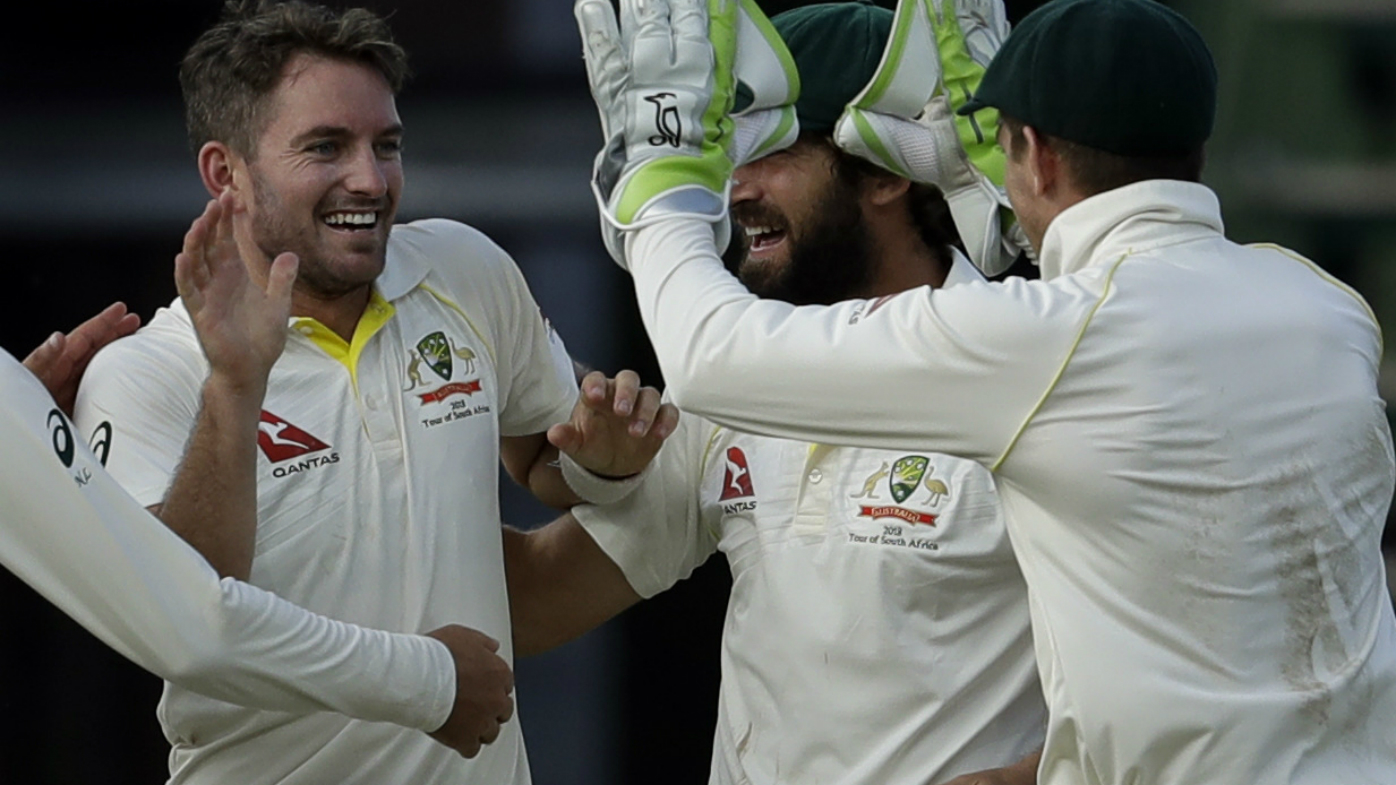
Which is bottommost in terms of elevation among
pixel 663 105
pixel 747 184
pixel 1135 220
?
pixel 747 184

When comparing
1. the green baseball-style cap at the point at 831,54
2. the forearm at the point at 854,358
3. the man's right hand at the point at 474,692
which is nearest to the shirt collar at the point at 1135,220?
the forearm at the point at 854,358

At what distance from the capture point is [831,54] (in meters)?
2.68

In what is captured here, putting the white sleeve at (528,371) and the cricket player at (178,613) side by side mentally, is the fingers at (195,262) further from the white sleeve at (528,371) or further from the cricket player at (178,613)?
the white sleeve at (528,371)

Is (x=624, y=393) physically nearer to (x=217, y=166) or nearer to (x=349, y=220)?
(x=349, y=220)

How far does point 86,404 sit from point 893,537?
3.13 ft

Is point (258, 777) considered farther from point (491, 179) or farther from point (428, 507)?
point (491, 179)

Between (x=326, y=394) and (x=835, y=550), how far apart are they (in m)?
0.64

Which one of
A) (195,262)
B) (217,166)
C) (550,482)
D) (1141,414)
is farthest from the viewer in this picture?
(550,482)

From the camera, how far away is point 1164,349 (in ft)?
6.20

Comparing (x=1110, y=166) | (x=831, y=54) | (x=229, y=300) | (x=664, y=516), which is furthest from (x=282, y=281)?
(x=1110, y=166)

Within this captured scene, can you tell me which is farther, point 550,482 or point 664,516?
point 550,482

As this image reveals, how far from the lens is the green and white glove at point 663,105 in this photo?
2.06 meters

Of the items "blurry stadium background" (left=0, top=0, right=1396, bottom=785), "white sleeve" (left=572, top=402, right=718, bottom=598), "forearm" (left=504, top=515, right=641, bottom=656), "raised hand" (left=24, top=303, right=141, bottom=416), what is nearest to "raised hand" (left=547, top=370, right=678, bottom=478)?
"white sleeve" (left=572, top=402, right=718, bottom=598)

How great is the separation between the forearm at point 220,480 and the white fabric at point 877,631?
0.63 meters
